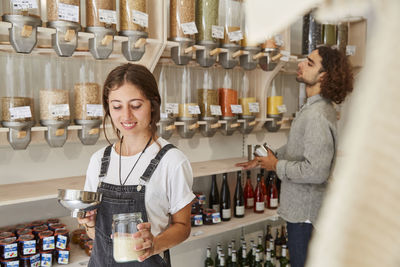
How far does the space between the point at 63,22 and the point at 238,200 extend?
171cm

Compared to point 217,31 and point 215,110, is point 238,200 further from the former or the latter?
point 217,31

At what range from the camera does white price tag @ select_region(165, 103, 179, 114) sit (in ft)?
6.93

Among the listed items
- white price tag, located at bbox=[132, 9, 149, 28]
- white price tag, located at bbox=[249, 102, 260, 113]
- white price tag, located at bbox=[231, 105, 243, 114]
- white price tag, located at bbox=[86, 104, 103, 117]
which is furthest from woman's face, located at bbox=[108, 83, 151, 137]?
white price tag, located at bbox=[249, 102, 260, 113]

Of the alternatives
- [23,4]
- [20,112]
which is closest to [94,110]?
[20,112]

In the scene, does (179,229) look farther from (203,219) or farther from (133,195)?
(203,219)

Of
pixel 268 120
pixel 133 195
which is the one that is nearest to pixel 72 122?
pixel 133 195

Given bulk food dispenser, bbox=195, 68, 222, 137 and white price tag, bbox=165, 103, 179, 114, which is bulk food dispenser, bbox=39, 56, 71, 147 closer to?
white price tag, bbox=165, 103, 179, 114

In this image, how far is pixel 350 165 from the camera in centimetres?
9

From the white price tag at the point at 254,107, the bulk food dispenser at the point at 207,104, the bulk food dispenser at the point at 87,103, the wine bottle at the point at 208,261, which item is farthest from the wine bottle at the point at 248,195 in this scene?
the bulk food dispenser at the point at 87,103

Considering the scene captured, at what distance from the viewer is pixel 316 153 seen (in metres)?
1.82

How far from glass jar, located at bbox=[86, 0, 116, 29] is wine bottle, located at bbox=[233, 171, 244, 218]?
4.97ft

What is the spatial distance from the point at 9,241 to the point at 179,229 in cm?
92

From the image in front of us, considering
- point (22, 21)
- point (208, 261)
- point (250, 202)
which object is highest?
point (22, 21)

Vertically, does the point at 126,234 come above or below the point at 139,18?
below
